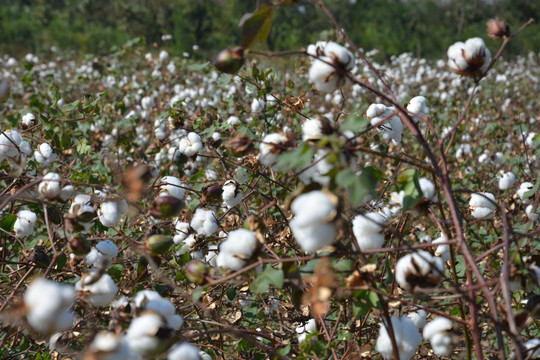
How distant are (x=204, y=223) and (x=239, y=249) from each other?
0.52 metres

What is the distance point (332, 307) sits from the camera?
1.40 m

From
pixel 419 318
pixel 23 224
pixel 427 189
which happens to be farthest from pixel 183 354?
pixel 23 224

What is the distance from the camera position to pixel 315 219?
0.69m

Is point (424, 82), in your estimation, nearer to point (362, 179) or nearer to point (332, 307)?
point (332, 307)

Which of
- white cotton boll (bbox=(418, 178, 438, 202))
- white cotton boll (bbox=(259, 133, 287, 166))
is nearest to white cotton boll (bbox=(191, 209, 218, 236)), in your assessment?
white cotton boll (bbox=(259, 133, 287, 166))

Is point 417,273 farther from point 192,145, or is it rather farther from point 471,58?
point 192,145

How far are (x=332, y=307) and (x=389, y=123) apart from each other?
0.52 metres

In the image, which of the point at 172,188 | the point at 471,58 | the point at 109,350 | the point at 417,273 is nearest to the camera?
the point at 109,350

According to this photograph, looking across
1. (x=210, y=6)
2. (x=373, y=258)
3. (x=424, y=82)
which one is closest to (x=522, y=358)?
(x=373, y=258)

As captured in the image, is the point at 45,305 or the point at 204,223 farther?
the point at 204,223

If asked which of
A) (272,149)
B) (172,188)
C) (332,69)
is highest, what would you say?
(172,188)

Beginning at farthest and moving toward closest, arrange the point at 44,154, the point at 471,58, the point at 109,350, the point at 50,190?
the point at 44,154 → the point at 50,190 → the point at 471,58 → the point at 109,350

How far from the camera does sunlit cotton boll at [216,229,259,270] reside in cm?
81

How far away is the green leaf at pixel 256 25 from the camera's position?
85 cm
